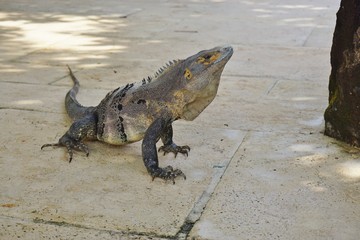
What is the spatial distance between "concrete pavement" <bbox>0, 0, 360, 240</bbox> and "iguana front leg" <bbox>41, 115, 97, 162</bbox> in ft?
0.25

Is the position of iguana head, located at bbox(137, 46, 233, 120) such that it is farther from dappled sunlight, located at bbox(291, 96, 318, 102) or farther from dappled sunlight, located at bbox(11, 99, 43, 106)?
dappled sunlight, located at bbox(291, 96, 318, 102)

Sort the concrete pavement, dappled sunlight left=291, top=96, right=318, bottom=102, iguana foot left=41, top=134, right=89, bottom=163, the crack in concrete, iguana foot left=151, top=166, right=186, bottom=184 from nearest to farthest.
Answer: the crack in concrete, the concrete pavement, iguana foot left=151, top=166, right=186, bottom=184, iguana foot left=41, top=134, right=89, bottom=163, dappled sunlight left=291, top=96, right=318, bottom=102

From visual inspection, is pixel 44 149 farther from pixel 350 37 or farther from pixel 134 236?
pixel 350 37

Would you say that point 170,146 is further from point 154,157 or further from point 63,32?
point 63,32

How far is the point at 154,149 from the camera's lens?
4402 mm

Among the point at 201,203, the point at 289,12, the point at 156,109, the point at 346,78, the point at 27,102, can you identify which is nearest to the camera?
the point at 201,203

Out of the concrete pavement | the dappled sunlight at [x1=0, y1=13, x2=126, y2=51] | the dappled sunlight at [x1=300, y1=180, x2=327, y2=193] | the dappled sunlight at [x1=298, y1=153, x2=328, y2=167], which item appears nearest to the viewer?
the concrete pavement

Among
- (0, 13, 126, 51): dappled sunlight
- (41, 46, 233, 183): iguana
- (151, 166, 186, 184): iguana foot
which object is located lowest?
(0, 13, 126, 51): dappled sunlight

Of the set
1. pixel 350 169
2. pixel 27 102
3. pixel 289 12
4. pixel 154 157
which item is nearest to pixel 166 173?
pixel 154 157

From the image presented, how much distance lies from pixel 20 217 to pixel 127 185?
753mm

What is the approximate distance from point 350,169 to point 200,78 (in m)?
1.15

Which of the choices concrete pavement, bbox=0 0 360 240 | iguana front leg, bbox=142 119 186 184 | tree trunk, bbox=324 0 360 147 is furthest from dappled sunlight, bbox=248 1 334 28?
iguana front leg, bbox=142 119 186 184

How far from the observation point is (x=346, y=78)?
4.93 metres

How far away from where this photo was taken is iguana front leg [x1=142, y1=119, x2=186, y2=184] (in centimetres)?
432
